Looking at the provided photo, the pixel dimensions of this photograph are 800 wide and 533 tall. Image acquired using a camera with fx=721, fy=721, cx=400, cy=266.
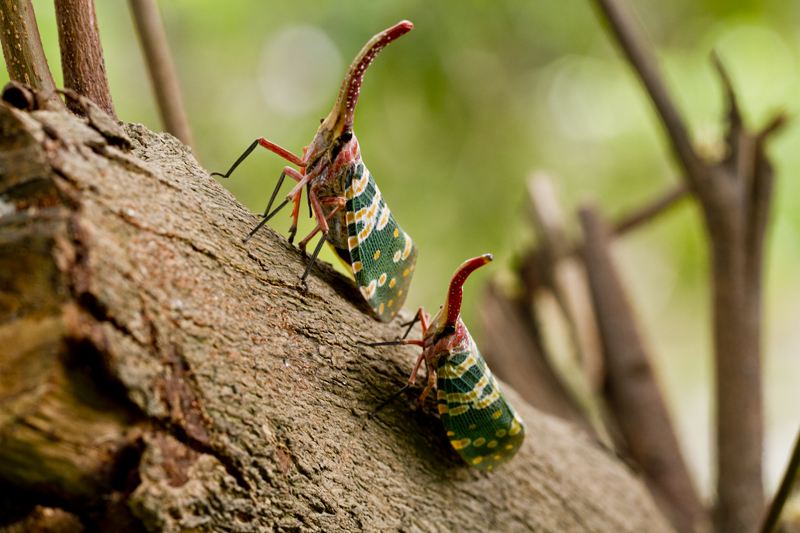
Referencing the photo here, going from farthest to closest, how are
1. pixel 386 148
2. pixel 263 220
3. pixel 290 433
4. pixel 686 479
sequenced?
pixel 386 148 < pixel 686 479 < pixel 263 220 < pixel 290 433

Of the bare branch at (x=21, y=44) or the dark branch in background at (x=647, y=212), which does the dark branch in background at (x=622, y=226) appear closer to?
the dark branch in background at (x=647, y=212)

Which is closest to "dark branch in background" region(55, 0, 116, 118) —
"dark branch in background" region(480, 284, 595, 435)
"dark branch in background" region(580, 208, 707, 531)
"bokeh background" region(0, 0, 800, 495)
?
"dark branch in background" region(480, 284, 595, 435)

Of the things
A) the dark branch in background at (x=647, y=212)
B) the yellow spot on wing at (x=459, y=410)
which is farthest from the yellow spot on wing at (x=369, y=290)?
the dark branch in background at (x=647, y=212)

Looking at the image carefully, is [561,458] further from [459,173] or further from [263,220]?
[459,173]

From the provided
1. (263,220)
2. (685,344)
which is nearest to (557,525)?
(263,220)

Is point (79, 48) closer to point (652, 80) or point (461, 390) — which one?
point (461, 390)

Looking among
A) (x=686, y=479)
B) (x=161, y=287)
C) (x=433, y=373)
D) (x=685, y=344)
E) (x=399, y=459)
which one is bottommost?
(x=685, y=344)

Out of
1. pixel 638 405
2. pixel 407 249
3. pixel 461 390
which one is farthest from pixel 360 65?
pixel 638 405
